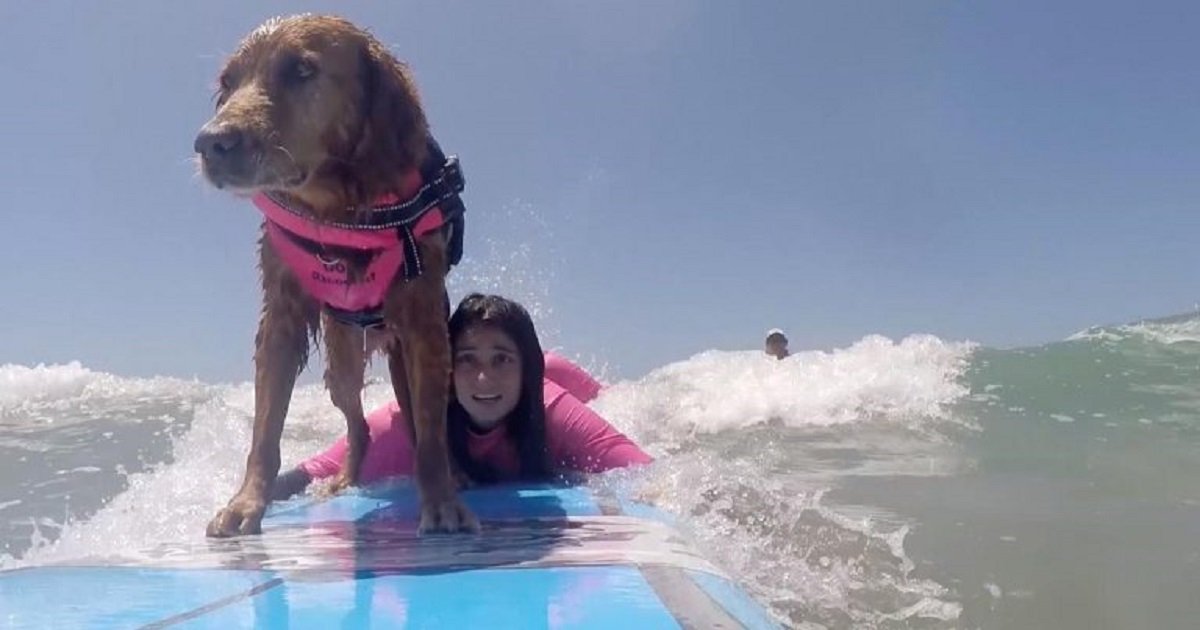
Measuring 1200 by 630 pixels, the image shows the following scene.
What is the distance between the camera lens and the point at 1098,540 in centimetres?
513

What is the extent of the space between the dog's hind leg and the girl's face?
471 mm

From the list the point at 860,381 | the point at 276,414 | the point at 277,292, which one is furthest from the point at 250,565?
the point at 860,381

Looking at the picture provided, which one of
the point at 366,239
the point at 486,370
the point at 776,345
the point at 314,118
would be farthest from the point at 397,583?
the point at 776,345

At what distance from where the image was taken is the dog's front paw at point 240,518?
2811mm

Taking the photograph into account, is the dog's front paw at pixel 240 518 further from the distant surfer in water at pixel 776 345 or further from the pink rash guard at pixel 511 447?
the distant surfer in water at pixel 776 345

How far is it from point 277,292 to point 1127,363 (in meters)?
13.5

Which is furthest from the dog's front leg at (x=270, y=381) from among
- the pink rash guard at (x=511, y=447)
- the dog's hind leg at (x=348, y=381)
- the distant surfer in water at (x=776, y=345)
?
the distant surfer in water at (x=776, y=345)

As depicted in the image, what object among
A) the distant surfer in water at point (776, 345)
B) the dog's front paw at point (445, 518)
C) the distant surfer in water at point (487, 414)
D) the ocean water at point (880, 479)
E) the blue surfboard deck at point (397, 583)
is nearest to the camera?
the blue surfboard deck at point (397, 583)

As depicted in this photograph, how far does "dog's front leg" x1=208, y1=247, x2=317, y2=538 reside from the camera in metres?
2.87

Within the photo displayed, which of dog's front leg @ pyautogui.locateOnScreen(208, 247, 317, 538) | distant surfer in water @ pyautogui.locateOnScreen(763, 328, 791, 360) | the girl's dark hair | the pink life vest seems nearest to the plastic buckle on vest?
the pink life vest

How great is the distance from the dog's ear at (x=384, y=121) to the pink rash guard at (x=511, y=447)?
1.54 meters

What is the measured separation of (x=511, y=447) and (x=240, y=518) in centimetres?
173

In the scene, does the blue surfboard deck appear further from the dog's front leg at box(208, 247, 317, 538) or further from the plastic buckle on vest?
the plastic buckle on vest

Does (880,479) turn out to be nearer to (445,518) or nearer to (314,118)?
(445,518)
